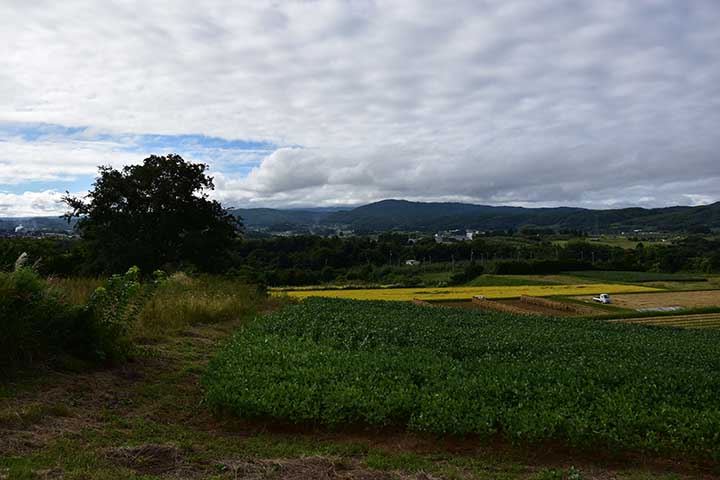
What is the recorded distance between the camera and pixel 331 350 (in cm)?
1017

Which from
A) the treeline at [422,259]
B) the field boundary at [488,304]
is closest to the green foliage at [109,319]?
the field boundary at [488,304]

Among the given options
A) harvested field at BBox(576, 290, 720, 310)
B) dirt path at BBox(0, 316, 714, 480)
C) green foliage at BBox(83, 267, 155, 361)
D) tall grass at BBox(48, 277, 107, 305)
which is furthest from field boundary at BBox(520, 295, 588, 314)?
green foliage at BBox(83, 267, 155, 361)

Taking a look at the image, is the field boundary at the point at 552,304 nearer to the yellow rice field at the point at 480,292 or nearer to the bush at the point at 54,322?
the yellow rice field at the point at 480,292

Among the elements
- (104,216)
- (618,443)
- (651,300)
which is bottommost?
(651,300)

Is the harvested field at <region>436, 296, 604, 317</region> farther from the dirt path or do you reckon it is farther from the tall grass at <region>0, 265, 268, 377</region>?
the dirt path

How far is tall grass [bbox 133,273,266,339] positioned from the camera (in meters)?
12.4

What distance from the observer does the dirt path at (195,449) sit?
5137 mm

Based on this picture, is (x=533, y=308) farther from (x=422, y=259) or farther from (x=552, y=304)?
(x=422, y=259)

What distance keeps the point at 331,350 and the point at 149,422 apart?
162 inches

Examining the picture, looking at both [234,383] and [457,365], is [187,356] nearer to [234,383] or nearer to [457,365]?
[234,383]

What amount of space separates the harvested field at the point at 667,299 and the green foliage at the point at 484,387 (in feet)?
111

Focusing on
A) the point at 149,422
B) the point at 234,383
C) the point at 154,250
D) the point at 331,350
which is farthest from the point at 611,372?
the point at 154,250

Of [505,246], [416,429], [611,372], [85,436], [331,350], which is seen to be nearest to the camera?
[85,436]

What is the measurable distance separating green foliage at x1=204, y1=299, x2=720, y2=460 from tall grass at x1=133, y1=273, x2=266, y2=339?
214cm
